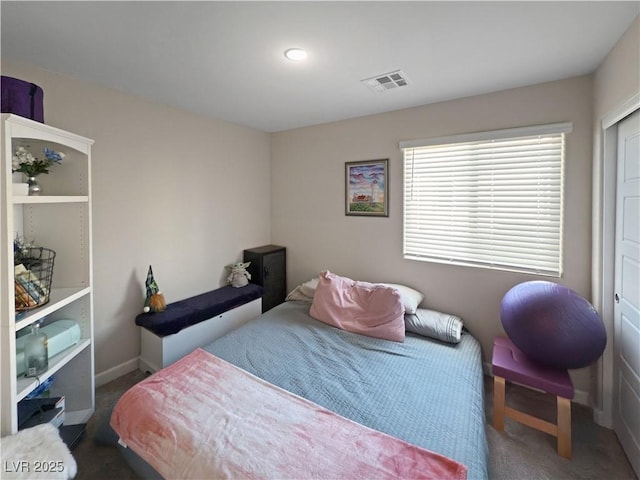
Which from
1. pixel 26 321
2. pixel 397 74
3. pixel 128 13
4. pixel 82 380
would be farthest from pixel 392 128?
pixel 82 380

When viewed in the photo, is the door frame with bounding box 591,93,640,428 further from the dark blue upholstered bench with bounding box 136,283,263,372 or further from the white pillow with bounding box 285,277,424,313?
the dark blue upholstered bench with bounding box 136,283,263,372

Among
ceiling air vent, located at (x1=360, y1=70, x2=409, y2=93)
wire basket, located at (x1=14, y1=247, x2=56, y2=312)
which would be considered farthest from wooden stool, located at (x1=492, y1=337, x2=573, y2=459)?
wire basket, located at (x1=14, y1=247, x2=56, y2=312)

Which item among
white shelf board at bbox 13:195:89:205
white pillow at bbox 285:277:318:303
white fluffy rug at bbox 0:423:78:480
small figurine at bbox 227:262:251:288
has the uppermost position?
white shelf board at bbox 13:195:89:205

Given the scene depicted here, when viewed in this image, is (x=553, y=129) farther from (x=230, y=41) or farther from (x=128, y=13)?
(x=128, y=13)

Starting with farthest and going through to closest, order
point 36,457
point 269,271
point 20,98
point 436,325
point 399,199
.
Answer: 1. point 269,271
2. point 399,199
3. point 436,325
4. point 20,98
5. point 36,457

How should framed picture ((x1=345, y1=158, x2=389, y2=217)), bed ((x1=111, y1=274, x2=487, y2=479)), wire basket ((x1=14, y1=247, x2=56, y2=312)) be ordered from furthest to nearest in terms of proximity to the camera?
1. framed picture ((x1=345, y1=158, x2=389, y2=217))
2. wire basket ((x1=14, y1=247, x2=56, y2=312))
3. bed ((x1=111, y1=274, x2=487, y2=479))

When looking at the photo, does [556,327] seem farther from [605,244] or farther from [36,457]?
[36,457]

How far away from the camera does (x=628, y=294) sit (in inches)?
66.2

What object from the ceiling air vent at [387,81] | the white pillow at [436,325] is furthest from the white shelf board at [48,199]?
the white pillow at [436,325]

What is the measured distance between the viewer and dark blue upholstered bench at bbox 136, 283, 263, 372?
Answer: 2381 millimetres

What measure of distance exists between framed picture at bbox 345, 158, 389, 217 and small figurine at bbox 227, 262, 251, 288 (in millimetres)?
1389

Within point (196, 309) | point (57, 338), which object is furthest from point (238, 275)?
point (57, 338)

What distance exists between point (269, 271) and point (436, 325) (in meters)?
2.00

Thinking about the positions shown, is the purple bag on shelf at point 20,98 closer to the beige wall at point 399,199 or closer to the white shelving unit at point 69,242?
the white shelving unit at point 69,242
